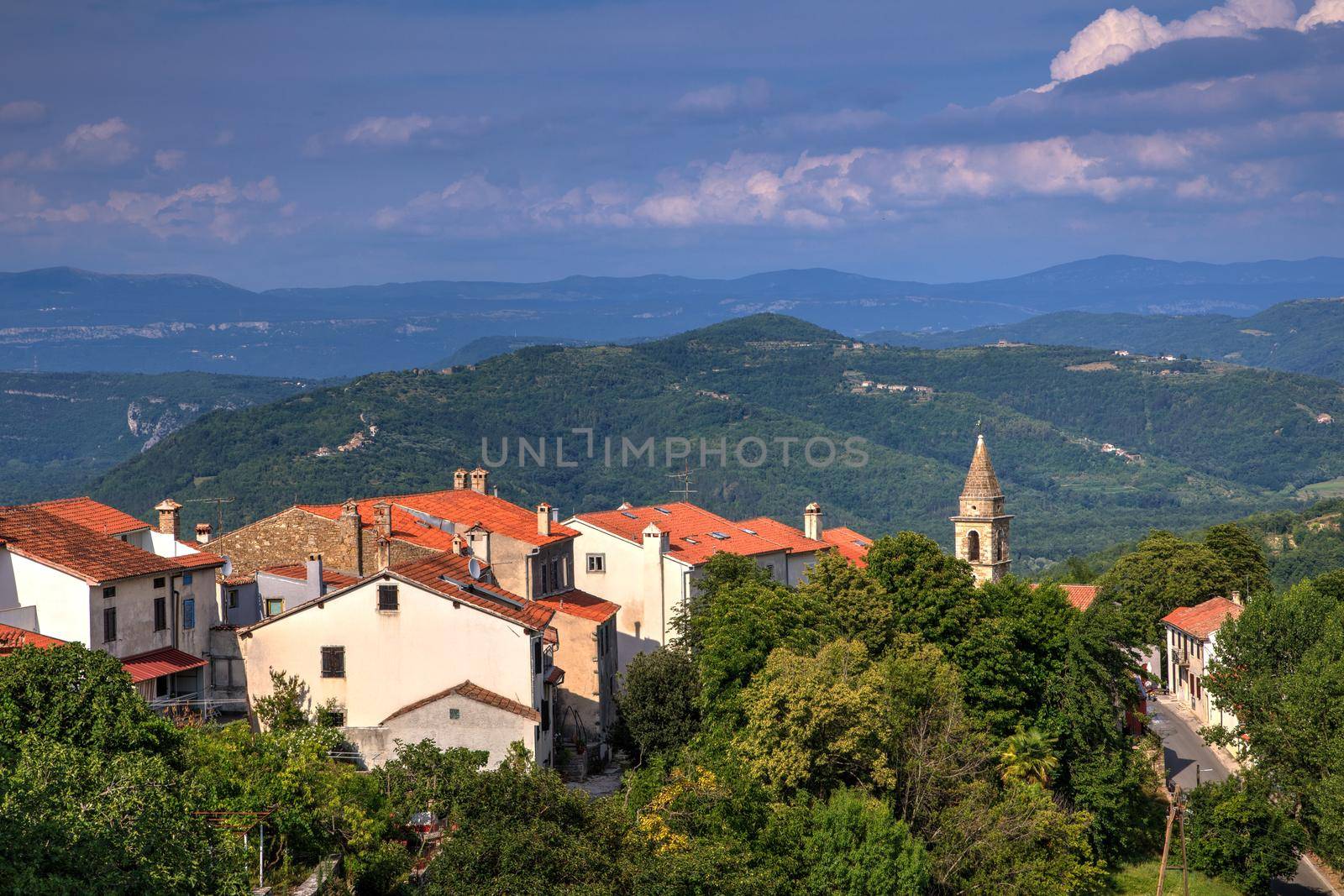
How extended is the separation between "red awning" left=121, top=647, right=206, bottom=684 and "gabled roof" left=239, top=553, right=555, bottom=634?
1687 millimetres

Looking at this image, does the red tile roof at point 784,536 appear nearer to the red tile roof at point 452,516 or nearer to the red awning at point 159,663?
the red tile roof at point 452,516

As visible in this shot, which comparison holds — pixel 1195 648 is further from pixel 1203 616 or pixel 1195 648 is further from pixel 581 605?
pixel 581 605

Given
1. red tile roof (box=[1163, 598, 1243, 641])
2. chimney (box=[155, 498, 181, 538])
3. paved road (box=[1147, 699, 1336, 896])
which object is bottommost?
paved road (box=[1147, 699, 1336, 896])

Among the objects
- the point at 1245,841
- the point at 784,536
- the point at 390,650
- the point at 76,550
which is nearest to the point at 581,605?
the point at 390,650

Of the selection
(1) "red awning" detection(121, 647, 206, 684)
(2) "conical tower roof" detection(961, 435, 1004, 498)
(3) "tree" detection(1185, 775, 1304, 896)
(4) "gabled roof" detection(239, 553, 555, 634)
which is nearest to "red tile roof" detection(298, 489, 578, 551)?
(4) "gabled roof" detection(239, 553, 555, 634)

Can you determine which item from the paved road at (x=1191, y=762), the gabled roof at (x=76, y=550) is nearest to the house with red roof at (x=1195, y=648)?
the paved road at (x=1191, y=762)

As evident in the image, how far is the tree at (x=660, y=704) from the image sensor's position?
159 ft

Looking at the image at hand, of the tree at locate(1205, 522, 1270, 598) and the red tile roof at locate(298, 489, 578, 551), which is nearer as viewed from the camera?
the red tile roof at locate(298, 489, 578, 551)

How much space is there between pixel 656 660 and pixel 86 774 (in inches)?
950

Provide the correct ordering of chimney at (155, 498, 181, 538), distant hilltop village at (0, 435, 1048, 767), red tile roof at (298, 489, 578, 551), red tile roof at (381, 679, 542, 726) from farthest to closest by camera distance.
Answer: red tile roof at (298, 489, 578, 551) < chimney at (155, 498, 181, 538) < distant hilltop village at (0, 435, 1048, 767) < red tile roof at (381, 679, 542, 726)

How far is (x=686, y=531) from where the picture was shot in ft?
224

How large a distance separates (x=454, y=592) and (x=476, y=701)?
3.43 metres

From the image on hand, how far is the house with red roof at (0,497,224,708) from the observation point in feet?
134

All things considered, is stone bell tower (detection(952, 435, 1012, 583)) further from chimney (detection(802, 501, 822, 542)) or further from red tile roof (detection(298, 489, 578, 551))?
red tile roof (detection(298, 489, 578, 551))
